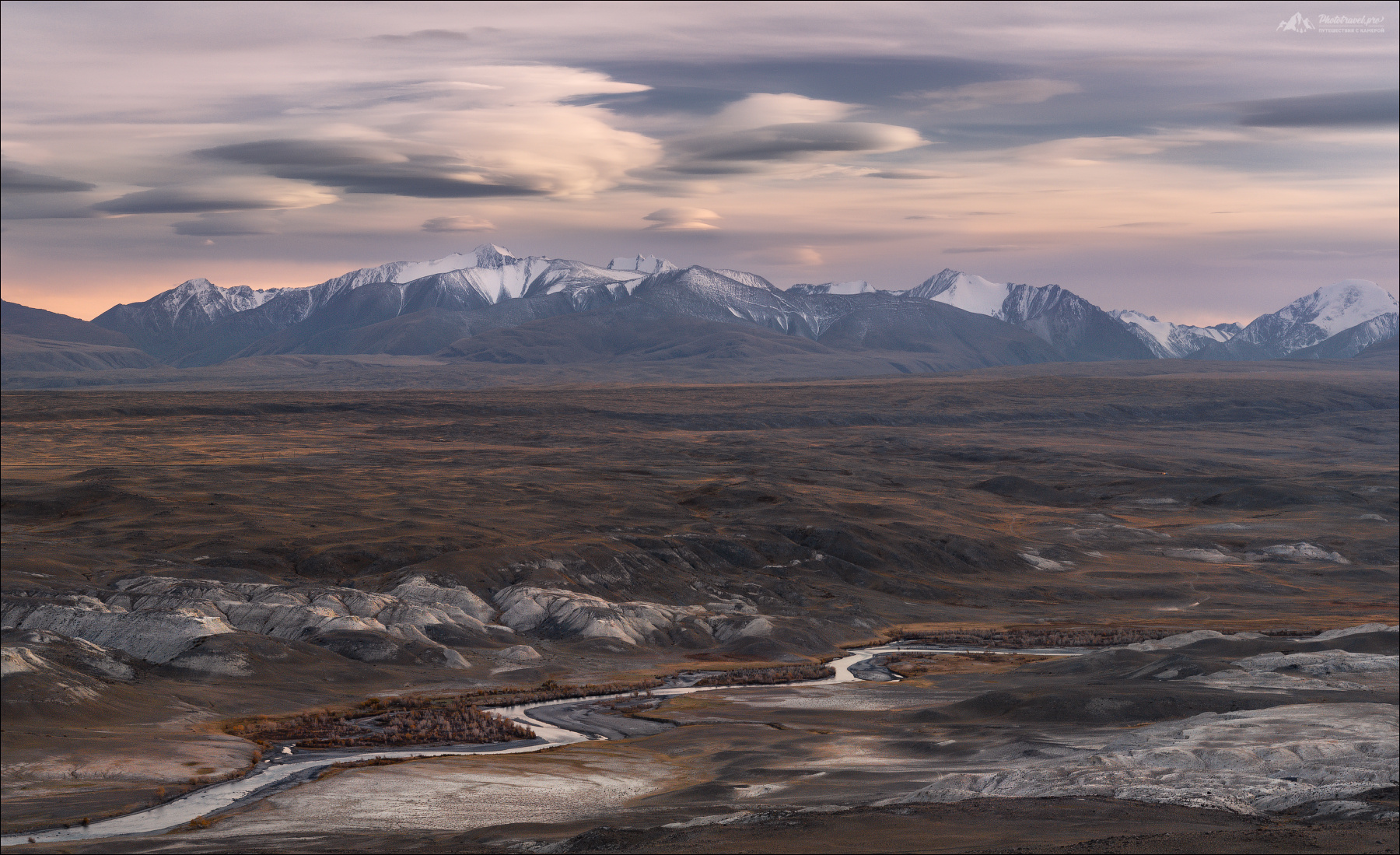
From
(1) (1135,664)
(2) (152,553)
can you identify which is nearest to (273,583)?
(2) (152,553)

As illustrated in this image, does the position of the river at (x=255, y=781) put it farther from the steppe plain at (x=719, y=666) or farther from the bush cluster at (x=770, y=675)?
the bush cluster at (x=770, y=675)

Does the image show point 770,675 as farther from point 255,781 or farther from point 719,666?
point 255,781

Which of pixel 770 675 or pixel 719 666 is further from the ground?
pixel 770 675

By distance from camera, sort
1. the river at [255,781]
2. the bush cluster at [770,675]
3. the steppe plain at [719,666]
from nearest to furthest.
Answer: the steppe plain at [719,666] → the river at [255,781] → the bush cluster at [770,675]

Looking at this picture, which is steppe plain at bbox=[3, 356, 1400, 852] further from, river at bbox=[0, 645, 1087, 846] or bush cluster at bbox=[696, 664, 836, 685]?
bush cluster at bbox=[696, 664, 836, 685]

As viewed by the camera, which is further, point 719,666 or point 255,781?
point 719,666

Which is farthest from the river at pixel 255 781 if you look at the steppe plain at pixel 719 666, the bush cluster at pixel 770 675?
the bush cluster at pixel 770 675

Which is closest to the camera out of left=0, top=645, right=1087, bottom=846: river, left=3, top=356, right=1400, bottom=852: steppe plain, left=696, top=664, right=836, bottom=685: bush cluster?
left=3, top=356, right=1400, bottom=852: steppe plain

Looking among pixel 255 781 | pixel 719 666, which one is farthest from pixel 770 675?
pixel 255 781

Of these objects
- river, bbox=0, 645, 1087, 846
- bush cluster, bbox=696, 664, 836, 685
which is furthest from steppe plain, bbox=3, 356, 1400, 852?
bush cluster, bbox=696, 664, 836, 685

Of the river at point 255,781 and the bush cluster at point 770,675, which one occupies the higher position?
the river at point 255,781

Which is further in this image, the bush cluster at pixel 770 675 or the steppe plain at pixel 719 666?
the bush cluster at pixel 770 675

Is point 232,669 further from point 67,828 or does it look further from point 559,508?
point 559,508
